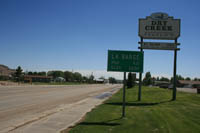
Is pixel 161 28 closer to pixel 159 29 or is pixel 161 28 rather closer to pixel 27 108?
pixel 159 29

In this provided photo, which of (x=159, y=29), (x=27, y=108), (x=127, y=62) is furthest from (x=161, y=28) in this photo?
(x=27, y=108)

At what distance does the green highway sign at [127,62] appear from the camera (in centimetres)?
1002

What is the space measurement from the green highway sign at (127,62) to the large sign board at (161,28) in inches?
397

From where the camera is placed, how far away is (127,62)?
10031 millimetres

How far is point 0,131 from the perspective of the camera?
22.7ft

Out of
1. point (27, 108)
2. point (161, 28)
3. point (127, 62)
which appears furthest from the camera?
point (161, 28)

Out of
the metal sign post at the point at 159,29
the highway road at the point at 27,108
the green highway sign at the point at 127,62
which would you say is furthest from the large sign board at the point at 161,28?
the green highway sign at the point at 127,62

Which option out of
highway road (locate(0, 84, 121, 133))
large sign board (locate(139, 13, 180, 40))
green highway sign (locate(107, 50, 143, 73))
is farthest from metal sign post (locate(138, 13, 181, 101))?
green highway sign (locate(107, 50, 143, 73))

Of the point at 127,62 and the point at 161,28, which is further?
the point at 161,28

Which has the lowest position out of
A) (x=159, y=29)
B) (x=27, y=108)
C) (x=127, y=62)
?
(x=27, y=108)

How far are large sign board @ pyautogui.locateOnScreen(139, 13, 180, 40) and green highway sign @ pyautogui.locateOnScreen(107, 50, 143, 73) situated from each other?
10071 millimetres

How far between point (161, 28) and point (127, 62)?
11.0 meters

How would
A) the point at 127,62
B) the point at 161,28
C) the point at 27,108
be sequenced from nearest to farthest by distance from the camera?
the point at 127,62, the point at 27,108, the point at 161,28

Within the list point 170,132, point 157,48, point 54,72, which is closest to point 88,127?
point 170,132
